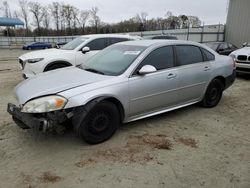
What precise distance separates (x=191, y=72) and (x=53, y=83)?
8.71 ft

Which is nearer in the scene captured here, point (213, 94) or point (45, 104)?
point (45, 104)

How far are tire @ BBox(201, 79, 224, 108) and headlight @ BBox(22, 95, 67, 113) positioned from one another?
3342 mm

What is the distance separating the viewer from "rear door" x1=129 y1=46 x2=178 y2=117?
4.09m

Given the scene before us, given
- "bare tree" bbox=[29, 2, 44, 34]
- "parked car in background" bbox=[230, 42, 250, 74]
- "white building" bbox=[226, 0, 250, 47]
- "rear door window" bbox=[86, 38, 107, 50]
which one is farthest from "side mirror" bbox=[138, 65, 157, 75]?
"bare tree" bbox=[29, 2, 44, 34]

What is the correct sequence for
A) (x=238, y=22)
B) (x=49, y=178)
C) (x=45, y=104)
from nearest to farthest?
(x=49, y=178) < (x=45, y=104) < (x=238, y=22)

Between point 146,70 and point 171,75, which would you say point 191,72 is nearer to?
point 171,75

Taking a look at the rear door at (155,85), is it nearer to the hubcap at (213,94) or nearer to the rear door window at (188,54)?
the rear door window at (188,54)

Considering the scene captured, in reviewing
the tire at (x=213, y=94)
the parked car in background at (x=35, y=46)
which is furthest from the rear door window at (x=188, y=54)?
the parked car in background at (x=35, y=46)

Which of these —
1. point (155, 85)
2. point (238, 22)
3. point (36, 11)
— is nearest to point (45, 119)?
point (155, 85)

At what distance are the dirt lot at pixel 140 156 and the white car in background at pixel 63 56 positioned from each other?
2481mm

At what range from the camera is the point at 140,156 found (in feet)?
11.4

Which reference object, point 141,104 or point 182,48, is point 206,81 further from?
point 141,104

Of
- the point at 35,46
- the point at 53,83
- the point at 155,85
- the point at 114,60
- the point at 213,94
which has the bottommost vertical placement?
the point at 35,46

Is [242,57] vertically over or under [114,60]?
under
